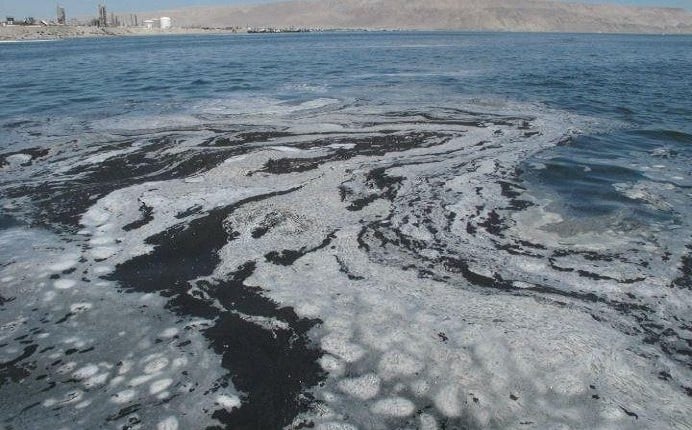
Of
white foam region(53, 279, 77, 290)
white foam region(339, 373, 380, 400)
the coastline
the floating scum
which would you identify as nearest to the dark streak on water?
the floating scum

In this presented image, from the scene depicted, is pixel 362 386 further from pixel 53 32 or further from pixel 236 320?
pixel 53 32

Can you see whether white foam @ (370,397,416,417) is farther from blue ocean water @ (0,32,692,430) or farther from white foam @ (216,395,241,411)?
Result: white foam @ (216,395,241,411)

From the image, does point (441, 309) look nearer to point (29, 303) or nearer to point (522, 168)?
point (29, 303)

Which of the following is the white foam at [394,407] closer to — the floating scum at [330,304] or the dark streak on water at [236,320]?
the floating scum at [330,304]

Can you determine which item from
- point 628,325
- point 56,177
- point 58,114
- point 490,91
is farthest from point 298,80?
point 628,325

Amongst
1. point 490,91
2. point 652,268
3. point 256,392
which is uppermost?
point 490,91

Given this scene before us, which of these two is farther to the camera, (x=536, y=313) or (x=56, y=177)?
(x=56, y=177)

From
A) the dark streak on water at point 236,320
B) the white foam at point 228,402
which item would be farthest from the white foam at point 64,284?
the white foam at point 228,402
